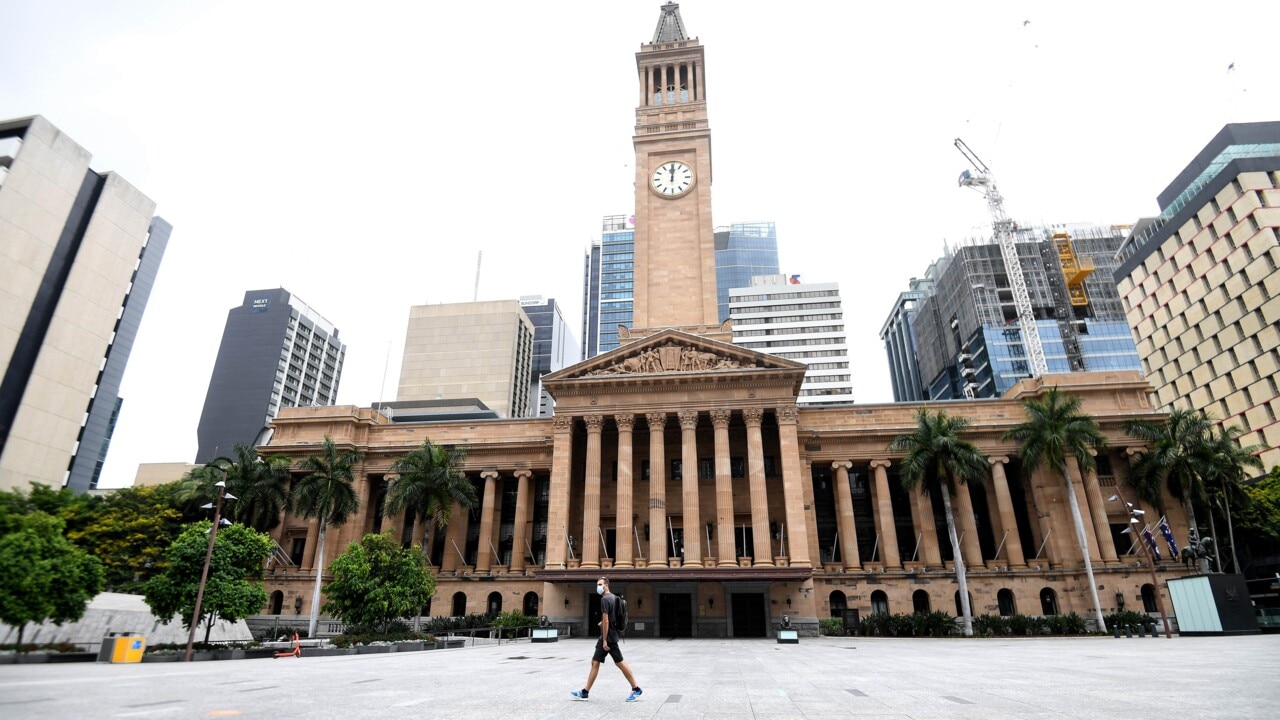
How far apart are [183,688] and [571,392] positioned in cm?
3970

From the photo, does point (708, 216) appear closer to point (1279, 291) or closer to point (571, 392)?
point (571, 392)

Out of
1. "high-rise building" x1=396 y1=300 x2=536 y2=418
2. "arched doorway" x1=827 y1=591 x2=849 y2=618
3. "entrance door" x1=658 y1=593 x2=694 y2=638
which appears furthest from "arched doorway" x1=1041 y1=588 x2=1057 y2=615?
"high-rise building" x1=396 y1=300 x2=536 y2=418

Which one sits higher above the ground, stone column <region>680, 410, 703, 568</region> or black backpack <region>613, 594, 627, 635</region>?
stone column <region>680, 410, 703, 568</region>

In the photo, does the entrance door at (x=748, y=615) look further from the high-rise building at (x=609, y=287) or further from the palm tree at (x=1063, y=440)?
the high-rise building at (x=609, y=287)

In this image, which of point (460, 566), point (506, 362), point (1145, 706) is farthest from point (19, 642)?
point (506, 362)

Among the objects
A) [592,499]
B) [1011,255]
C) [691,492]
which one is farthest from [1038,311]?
[592,499]

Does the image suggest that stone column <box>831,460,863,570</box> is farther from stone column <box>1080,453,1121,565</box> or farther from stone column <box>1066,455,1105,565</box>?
stone column <box>1080,453,1121,565</box>

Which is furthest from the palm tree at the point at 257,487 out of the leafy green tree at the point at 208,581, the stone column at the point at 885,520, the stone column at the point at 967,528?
the stone column at the point at 967,528

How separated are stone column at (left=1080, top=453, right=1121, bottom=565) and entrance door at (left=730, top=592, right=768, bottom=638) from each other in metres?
26.2

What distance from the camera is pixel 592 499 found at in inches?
1923

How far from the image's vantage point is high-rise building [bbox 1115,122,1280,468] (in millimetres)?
69438

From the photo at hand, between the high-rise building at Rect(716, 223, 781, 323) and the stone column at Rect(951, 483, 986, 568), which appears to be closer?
the stone column at Rect(951, 483, 986, 568)

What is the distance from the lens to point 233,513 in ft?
165

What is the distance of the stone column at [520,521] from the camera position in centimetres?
5362
